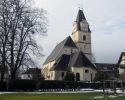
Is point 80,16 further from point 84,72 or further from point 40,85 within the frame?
point 40,85

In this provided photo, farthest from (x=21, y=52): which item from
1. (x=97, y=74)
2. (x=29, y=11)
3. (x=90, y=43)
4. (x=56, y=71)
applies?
(x=90, y=43)

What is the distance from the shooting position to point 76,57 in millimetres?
73625

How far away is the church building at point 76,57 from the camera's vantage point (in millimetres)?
71400

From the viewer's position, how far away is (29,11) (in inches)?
1852

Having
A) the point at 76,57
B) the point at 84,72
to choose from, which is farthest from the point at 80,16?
the point at 84,72

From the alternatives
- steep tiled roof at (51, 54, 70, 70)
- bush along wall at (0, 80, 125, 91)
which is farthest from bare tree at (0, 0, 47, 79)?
steep tiled roof at (51, 54, 70, 70)

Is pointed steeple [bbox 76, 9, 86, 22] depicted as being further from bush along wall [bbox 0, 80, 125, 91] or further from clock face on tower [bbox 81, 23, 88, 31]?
bush along wall [bbox 0, 80, 125, 91]

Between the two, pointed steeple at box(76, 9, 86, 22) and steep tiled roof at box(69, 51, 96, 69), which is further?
pointed steeple at box(76, 9, 86, 22)

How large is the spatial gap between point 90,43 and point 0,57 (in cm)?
5194

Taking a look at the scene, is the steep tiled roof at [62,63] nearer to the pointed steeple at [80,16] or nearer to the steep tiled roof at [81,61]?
the steep tiled roof at [81,61]

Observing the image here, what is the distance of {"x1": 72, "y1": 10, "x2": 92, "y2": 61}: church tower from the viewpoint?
91.9m

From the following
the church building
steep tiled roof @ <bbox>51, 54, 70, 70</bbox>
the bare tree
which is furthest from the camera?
steep tiled roof @ <bbox>51, 54, 70, 70</bbox>

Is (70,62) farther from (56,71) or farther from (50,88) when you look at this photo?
(50,88)

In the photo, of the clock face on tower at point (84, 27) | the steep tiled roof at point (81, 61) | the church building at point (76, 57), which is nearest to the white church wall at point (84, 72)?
the church building at point (76, 57)
